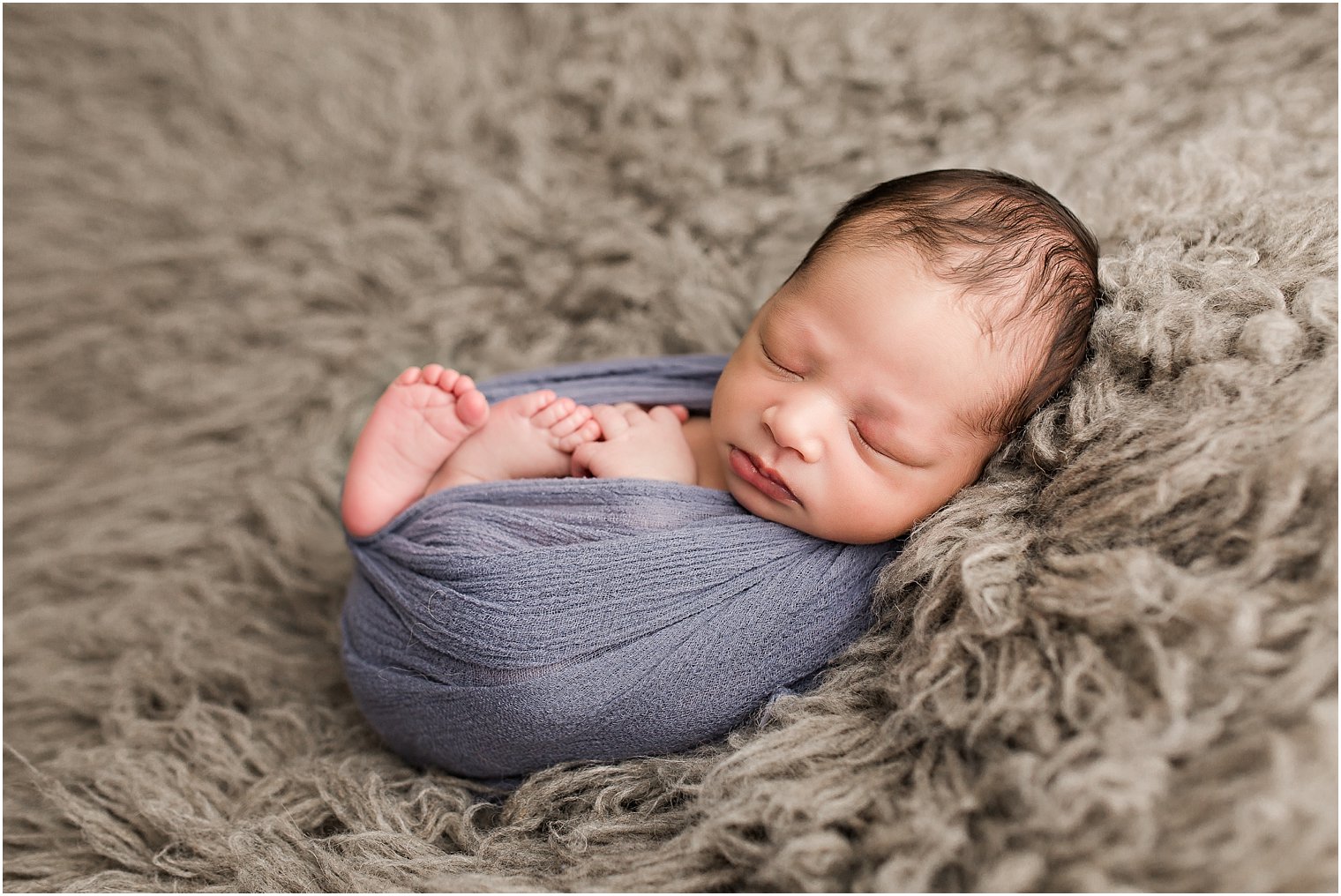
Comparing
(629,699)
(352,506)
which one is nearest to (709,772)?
(629,699)

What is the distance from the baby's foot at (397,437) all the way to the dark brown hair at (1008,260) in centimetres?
38

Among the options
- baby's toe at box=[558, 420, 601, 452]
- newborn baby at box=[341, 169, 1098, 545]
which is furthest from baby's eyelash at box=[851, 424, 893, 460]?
baby's toe at box=[558, 420, 601, 452]

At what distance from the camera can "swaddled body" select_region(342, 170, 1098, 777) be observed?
29.9 inches

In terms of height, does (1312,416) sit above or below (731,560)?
above

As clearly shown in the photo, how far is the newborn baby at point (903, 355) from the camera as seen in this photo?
0.77 metres

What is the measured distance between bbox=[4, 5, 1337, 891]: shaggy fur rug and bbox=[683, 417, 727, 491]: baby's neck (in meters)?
0.13

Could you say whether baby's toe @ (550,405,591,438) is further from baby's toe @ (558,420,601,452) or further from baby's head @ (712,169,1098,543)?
baby's head @ (712,169,1098,543)

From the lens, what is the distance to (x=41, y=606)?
1032 millimetres

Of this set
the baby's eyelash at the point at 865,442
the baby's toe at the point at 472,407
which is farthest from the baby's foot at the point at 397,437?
the baby's eyelash at the point at 865,442

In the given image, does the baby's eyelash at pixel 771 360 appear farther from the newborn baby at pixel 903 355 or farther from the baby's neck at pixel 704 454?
the baby's neck at pixel 704 454

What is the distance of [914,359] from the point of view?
0.76 metres

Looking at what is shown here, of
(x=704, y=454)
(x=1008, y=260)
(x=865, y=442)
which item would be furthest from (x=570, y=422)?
(x=1008, y=260)

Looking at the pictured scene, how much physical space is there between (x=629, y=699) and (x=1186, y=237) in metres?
0.60

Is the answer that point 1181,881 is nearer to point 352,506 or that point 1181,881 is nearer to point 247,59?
point 352,506
